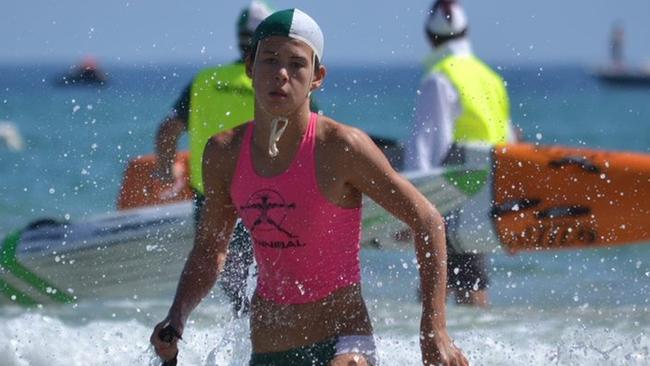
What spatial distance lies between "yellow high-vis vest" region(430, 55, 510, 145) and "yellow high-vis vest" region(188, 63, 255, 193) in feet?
5.22

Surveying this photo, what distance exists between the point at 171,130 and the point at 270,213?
342cm

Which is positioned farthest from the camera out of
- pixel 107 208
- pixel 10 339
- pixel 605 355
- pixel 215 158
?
pixel 107 208

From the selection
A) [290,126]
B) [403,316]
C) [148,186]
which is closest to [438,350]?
[290,126]

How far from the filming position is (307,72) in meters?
4.95

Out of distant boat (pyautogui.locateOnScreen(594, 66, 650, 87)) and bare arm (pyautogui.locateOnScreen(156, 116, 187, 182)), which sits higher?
bare arm (pyautogui.locateOnScreen(156, 116, 187, 182))

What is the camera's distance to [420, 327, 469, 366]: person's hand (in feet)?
15.1

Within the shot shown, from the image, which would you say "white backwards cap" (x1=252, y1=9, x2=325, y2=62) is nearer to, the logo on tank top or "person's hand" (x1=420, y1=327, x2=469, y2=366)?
the logo on tank top

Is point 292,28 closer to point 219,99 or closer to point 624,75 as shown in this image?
point 219,99

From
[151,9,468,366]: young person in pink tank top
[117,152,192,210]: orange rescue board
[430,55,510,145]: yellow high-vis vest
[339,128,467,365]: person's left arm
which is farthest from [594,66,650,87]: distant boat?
[339,128,467,365]: person's left arm

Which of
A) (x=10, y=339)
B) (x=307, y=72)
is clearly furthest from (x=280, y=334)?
(x=10, y=339)

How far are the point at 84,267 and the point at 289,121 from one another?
4444 millimetres

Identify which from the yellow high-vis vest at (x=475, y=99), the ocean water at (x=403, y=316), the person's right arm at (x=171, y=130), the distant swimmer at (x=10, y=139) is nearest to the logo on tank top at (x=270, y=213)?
the ocean water at (x=403, y=316)

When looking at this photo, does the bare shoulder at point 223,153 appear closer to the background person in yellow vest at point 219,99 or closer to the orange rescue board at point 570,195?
the background person in yellow vest at point 219,99

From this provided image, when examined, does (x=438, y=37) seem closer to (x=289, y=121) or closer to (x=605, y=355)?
(x=605, y=355)
